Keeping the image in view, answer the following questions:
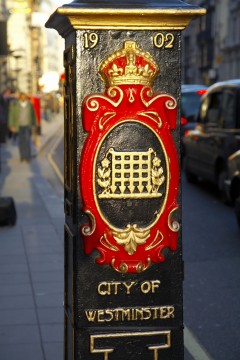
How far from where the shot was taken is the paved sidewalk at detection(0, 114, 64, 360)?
240 inches

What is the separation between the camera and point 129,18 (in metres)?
3.75

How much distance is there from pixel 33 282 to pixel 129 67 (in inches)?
179

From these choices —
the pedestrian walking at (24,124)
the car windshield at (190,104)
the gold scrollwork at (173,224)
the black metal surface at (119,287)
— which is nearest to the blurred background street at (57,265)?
the car windshield at (190,104)

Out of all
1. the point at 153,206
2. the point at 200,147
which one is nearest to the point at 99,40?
the point at 153,206

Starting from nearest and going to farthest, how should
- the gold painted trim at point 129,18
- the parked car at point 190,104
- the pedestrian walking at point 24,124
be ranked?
the gold painted trim at point 129,18
the parked car at point 190,104
the pedestrian walking at point 24,124

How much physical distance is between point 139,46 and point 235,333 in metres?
3.35

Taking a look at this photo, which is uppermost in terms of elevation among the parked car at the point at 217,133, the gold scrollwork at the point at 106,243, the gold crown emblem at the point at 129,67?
the gold crown emblem at the point at 129,67

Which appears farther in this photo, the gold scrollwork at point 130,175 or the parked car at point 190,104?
the parked car at point 190,104

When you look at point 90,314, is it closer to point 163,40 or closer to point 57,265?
point 163,40

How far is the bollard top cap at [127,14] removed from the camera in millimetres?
3721

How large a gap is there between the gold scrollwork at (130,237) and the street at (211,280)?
7.43ft

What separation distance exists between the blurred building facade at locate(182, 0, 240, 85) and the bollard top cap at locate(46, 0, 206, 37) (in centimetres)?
5308

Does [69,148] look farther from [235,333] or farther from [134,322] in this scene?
[235,333]

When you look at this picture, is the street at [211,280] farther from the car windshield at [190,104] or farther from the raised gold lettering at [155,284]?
the car windshield at [190,104]
